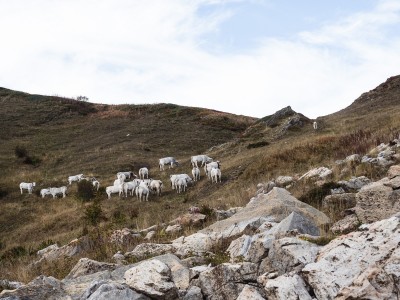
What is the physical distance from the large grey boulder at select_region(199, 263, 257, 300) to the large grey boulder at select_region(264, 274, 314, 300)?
72 centimetres

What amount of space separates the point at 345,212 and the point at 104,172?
39.1 metres

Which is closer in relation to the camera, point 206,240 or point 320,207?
point 206,240

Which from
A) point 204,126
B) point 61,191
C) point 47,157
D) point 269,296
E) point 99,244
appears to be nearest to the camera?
point 269,296

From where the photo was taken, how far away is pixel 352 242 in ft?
18.9

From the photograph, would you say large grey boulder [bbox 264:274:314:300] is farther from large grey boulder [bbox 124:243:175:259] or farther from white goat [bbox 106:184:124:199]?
white goat [bbox 106:184:124:199]

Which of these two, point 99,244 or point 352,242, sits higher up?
point 352,242

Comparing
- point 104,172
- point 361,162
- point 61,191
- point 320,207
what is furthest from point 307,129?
point 320,207

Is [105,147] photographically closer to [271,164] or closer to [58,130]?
[58,130]

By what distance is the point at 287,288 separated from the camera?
543 cm

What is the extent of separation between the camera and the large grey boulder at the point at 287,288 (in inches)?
210

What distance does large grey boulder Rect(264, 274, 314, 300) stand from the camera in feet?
17.5

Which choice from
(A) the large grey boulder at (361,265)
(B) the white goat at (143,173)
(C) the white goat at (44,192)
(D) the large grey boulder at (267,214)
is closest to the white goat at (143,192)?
(B) the white goat at (143,173)

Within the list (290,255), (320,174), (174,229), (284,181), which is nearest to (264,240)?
(290,255)

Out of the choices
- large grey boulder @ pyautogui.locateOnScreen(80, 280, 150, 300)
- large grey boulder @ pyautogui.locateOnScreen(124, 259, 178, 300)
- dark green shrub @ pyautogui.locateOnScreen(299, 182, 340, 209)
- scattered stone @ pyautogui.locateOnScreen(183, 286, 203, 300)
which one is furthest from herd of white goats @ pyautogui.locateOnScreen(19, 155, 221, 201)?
large grey boulder @ pyautogui.locateOnScreen(80, 280, 150, 300)
